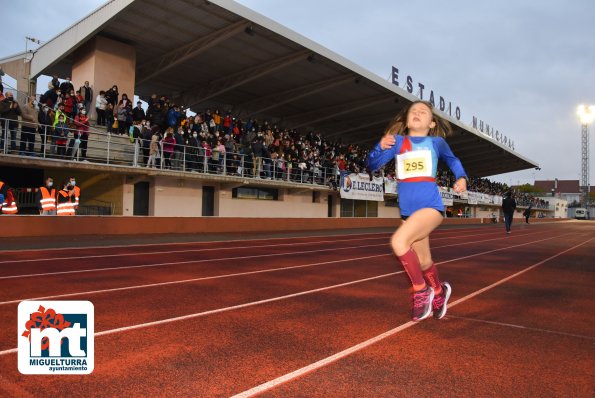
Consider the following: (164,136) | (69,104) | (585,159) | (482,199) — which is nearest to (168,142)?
(164,136)

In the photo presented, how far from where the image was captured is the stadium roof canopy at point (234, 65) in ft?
59.1

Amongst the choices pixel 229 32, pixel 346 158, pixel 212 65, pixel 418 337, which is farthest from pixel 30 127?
pixel 346 158

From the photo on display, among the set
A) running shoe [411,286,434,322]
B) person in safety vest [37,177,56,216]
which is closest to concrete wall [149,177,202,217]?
person in safety vest [37,177,56,216]

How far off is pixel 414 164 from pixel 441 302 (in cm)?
151

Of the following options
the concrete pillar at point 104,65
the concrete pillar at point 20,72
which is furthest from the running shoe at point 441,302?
the concrete pillar at point 20,72

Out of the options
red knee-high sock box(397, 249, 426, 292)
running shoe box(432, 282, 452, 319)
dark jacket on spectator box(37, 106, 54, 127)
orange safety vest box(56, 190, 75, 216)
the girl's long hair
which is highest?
dark jacket on spectator box(37, 106, 54, 127)

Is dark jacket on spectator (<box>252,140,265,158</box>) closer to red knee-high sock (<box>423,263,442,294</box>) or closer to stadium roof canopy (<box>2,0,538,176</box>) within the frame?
stadium roof canopy (<box>2,0,538,176</box>)

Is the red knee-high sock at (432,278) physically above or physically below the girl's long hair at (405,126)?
below

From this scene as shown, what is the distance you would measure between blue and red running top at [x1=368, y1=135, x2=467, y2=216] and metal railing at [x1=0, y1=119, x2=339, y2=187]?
13.3m

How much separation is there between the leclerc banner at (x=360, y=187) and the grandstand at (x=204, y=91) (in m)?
0.71

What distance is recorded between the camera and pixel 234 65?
76.6ft

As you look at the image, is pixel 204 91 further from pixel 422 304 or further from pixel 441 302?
pixel 422 304

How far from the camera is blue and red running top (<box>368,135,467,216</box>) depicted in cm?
404

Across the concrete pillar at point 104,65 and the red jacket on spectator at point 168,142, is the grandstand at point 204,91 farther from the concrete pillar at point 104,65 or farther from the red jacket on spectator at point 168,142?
the red jacket on spectator at point 168,142
